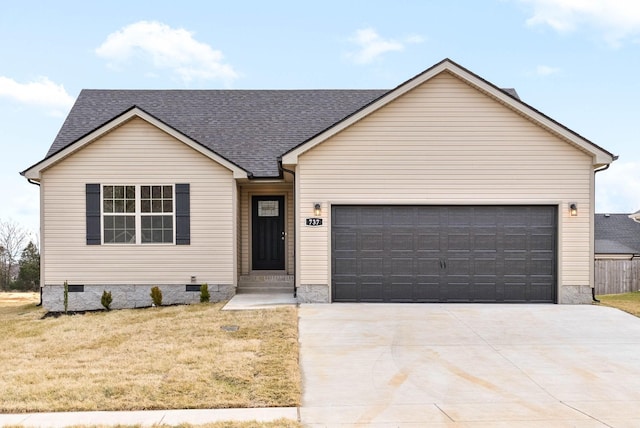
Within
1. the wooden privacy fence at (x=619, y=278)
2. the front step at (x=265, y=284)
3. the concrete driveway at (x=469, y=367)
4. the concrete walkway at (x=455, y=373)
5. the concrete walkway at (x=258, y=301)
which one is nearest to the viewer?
the concrete walkway at (x=455, y=373)

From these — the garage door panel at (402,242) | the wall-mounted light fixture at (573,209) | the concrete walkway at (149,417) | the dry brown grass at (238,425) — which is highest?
the wall-mounted light fixture at (573,209)

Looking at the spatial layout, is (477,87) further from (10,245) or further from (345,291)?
(10,245)

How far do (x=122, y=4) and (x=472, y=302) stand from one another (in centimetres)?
1499

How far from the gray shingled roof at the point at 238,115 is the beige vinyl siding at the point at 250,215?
81cm

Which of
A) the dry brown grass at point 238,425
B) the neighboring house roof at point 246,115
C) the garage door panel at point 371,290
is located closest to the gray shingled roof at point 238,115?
the neighboring house roof at point 246,115

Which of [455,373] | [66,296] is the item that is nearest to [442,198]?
[455,373]

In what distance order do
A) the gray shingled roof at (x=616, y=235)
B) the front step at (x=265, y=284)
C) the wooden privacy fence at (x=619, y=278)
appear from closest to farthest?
the front step at (x=265, y=284)
the wooden privacy fence at (x=619, y=278)
the gray shingled roof at (x=616, y=235)

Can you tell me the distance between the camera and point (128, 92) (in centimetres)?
1744

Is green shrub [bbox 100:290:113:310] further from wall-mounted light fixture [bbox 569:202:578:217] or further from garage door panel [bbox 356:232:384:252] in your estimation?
wall-mounted light fixture [bbox 569:202:578:217]

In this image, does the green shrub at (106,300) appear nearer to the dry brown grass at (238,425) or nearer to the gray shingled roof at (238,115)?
the gray shingled roof at (238,115)

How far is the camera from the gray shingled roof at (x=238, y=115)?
14.6 metres

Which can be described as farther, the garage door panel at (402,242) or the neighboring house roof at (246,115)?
the garage door panel at (402,242)

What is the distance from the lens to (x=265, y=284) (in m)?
13.5

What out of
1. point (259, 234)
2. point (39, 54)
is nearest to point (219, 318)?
point (259, 234)
